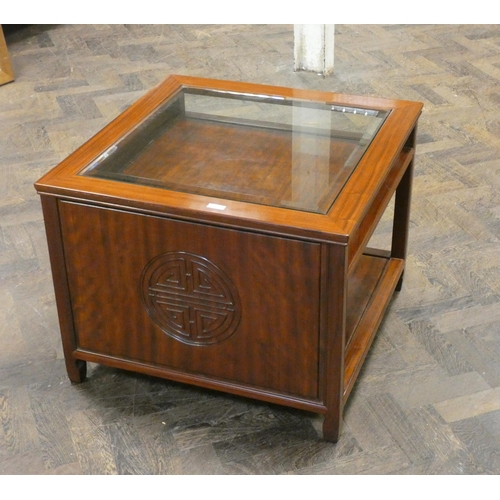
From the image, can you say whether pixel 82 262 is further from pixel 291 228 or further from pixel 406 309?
pixel 406 309

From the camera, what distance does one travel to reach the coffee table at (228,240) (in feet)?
6.25

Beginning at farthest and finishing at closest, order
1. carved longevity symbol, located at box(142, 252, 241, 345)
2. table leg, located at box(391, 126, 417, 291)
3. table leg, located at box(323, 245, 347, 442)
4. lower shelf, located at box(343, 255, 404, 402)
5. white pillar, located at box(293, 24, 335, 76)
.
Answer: white pillar, located at box(293, 24, 335, 76) < table leg, located at box(391, 126, 417, 291) < lower shelf, located at box(343, 255, 404, 402) < carved longevity symbol, located at box(142, 252, 241, 345) < table leg, located at box(323, 245, 347, 442)

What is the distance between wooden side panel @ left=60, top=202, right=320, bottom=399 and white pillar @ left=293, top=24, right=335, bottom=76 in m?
2.50

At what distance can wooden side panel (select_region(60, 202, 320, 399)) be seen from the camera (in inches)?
75.8

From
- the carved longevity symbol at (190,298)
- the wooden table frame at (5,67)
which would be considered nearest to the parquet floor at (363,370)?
the wooden table frame at (5,67)

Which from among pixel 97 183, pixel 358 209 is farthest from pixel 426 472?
pixel 97 183

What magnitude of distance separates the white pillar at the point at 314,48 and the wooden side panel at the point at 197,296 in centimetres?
250

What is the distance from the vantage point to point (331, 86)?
421 cm

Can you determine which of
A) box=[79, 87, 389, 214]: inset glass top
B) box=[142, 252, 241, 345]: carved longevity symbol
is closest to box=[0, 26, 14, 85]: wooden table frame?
box=[79, 87, 389, 214]: inset glass top

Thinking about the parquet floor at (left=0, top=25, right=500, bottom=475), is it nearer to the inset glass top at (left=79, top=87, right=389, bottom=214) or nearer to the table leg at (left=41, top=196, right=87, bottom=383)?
the table leg at (left=41, top=196, right=87, bottom=383)

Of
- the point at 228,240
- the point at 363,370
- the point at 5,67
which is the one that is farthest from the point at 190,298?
the point at 5,67

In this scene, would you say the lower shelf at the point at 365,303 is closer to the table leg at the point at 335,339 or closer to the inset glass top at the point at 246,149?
the table leg at the point at 335,339

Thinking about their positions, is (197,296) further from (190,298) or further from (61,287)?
(61,287)

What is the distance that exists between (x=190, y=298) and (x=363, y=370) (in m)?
0.60
